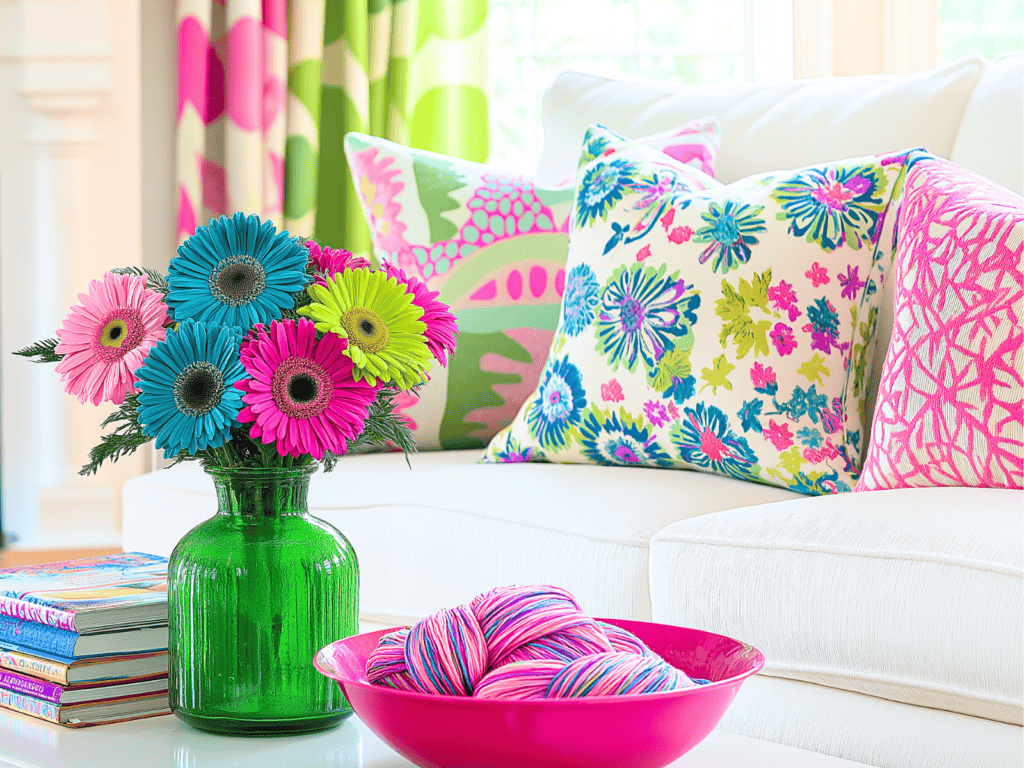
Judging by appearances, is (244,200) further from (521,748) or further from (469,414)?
(521,748)

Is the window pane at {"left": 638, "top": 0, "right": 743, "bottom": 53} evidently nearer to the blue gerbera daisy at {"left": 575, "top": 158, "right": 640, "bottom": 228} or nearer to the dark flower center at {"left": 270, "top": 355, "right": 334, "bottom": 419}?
the blue gerbera daisy at {"left": 575, "top": 158, "right": 640, "bottom": 228}

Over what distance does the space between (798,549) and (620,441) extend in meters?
0.43

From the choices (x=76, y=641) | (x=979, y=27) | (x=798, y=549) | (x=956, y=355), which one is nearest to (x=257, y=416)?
(x=76, y=641)

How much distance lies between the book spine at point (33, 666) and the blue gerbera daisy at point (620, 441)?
76cm

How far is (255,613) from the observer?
0.71 m

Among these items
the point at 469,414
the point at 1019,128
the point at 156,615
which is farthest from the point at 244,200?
the point at 156,615

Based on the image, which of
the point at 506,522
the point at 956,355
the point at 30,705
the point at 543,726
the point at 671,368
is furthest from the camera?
the point at 671,368

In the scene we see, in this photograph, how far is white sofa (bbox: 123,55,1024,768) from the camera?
0.88 metres

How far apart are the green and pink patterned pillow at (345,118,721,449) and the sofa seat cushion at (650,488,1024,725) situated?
24.7 inches

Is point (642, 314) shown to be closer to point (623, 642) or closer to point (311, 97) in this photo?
point (623, 642)

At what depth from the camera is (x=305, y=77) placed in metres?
2.79

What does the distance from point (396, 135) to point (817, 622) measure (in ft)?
7.20

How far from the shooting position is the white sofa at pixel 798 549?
34.6 inches

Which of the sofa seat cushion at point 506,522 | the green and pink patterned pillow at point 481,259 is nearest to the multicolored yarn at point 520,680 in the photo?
the sofa seat cushion at point 506,522
